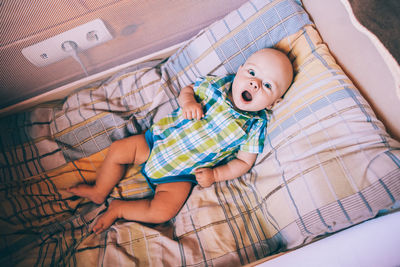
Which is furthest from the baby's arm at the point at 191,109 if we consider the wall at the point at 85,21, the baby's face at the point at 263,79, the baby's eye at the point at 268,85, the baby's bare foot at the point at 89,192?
the baby's bare foot at the point at 89,192

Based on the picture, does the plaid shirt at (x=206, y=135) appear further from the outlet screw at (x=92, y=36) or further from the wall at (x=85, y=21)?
the outlet screw at (x=92, y=36)

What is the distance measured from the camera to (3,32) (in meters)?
0.69

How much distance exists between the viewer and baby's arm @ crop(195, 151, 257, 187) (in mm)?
861

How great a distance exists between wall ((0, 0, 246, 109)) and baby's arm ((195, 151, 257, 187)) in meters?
0.67

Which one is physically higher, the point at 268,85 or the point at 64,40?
the point at 64,40

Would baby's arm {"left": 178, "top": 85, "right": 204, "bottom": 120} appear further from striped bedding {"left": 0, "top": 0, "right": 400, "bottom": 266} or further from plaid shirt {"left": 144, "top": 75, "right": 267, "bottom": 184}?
striped bedding {"left": 0, "top": 0, "right": 400, "bottom": 266}

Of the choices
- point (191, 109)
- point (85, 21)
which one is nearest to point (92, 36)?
point (85, 21)

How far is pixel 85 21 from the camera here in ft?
2.50

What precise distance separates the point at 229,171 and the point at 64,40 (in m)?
0.85

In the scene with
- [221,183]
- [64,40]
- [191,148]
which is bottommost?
[221,183]

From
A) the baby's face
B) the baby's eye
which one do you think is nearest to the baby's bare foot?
the baby's face

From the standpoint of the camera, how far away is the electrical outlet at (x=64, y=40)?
2.54 ft

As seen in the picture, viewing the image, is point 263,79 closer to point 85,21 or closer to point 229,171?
point 229,171

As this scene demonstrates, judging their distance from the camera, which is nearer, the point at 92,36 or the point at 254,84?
the point at 254,84
